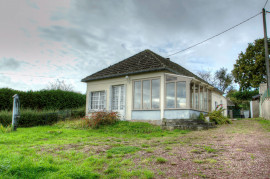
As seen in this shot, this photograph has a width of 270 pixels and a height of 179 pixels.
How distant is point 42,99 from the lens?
17.1m

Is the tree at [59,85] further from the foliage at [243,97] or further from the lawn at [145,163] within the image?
the lawn at [145,163]

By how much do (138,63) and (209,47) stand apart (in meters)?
5.26

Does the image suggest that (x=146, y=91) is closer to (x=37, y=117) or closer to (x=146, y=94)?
(x=146, y=94)

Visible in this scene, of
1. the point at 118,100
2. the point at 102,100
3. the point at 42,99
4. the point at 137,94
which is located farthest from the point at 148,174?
the point at 42,99

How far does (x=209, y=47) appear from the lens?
48.3ft

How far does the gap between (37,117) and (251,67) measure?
2386cm

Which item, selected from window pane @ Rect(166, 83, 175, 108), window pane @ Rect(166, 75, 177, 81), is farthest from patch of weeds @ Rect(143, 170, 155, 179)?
window pane @ Rect(166, 75, 177, 81)

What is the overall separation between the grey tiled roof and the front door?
3.14 ft

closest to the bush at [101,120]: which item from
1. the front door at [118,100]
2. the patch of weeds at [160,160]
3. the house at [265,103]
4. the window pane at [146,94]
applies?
the front door at [118,100]

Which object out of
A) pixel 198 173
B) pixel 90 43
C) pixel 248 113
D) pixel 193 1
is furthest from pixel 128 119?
pixel 248 113

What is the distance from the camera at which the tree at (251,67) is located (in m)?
24.8

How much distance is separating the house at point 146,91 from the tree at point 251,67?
43.4 feet

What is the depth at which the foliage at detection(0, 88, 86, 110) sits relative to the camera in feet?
50.8

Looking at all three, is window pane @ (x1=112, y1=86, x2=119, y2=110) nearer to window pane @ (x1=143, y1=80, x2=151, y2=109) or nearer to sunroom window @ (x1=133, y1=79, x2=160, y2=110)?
sunroom window @ (x1=133, y1=79, x2=160, y2=110)
